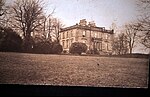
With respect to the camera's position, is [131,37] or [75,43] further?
[131,37]

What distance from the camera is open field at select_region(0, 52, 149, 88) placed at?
1.81 metres

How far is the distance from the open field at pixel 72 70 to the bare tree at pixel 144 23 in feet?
0.54

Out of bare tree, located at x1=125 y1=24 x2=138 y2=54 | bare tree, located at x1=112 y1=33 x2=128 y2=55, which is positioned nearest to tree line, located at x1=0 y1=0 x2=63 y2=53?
bare tree, located at x1=112 y1=33 x2=128 y2=55

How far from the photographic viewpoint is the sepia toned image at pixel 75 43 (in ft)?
6.00

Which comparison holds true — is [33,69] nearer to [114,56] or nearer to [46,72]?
[46,72]

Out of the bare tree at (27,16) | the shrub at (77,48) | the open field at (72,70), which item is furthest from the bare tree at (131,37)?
the bare tree at (27,16)

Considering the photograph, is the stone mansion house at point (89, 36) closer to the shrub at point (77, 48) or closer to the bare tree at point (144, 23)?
the shrub at point (77, 48)

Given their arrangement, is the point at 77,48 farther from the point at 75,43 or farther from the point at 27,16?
the point at 27,16

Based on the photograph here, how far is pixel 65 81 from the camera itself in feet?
6.12

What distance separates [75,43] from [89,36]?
0.42ft

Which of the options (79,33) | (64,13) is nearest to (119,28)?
(79,33)

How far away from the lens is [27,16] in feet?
6.25

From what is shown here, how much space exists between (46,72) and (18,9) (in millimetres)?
518

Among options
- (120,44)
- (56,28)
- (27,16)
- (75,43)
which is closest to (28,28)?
(27,16)
